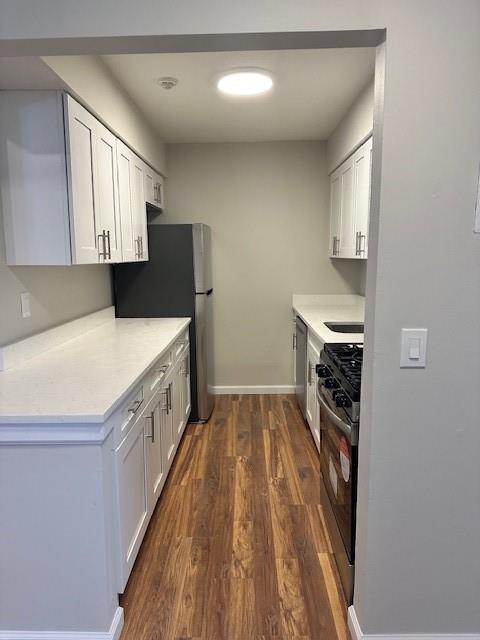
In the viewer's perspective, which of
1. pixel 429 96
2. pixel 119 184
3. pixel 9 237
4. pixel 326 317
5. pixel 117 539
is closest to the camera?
pixel 429 96

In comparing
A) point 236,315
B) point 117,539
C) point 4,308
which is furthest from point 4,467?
point 236,315

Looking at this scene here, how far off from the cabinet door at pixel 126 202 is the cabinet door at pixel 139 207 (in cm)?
6

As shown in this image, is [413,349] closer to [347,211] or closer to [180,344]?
[180,344]

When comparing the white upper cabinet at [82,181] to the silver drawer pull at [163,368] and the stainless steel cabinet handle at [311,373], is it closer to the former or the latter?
the silver drawer pull at [163,368]

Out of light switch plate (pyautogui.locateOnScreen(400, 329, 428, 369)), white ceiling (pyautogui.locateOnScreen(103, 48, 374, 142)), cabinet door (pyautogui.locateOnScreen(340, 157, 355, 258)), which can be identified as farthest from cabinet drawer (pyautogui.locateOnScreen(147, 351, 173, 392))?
white ceiling (pyautogui.locateOnScreen(103, 48, 374, 142))

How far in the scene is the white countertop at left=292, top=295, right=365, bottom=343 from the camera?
281 centimetres

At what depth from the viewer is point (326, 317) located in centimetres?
360

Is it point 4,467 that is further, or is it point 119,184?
point 119,184

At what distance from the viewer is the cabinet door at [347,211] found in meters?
3.22

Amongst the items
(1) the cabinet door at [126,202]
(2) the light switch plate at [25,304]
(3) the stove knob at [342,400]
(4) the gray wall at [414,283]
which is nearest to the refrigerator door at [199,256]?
(1) the cabinet door at [126,202]

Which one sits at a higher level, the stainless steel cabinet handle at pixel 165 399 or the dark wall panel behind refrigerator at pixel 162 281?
the dark wall panel behind refrigerator at pixel 162 281

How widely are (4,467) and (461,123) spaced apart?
188 centimetres

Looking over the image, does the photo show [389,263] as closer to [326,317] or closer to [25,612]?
[25,612]

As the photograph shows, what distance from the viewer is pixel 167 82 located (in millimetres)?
2664
